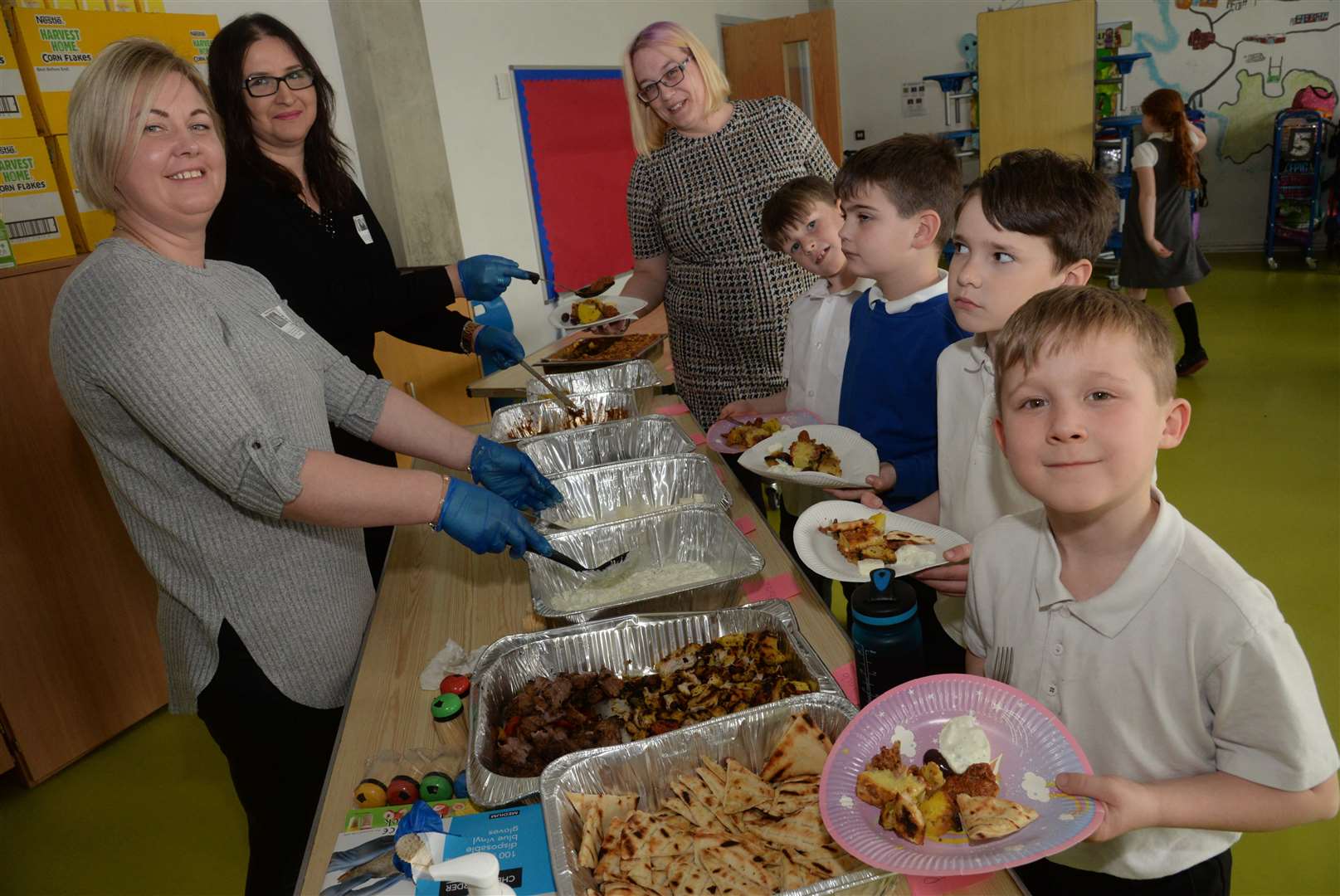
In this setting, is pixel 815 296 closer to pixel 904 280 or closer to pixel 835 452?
pixel 904 280

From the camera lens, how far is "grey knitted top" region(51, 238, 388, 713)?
1188 mm

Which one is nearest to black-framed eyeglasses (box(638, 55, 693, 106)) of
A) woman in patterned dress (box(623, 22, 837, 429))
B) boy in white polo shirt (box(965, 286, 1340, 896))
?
woman in patterned dress (box(623, 22, 837, 429))

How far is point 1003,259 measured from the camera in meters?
1.40

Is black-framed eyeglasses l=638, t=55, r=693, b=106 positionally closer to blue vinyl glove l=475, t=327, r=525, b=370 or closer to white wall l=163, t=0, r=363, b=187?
blue vinyl glove l=475, t=327, r=525, b=370

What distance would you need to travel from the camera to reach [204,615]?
4.43 ft

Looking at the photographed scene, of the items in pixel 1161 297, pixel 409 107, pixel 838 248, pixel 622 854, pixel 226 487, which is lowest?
pixel 1161 297

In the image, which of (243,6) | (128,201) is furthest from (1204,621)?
(243,6)

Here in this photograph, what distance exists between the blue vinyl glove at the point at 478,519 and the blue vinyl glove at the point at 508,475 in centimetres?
29

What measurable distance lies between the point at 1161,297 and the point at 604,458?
252 inches

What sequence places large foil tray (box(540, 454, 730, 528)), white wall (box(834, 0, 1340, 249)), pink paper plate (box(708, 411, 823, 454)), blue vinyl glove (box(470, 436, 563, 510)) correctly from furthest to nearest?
white wall (box(834, 0, 1340, 249))
pink paper plate (box(708, 411, 823, 454))
large foil tray (box(540, 454, 730, 528))
blue vinyl glove (box(470, 436, 563, 510))

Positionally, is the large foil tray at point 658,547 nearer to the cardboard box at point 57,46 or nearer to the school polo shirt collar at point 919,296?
the school polo shirt collar at point 919,296

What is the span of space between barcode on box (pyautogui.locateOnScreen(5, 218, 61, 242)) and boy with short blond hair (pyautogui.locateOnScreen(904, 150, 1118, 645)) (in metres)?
2.64

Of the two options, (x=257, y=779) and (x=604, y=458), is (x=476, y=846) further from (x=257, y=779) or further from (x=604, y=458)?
(x=604, y=458)

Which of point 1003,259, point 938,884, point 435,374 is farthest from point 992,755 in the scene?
point 435,374
